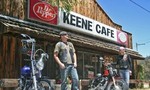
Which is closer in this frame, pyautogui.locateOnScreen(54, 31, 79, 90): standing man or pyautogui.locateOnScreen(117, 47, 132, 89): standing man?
pyautogui.locateOnScreen(54, 31, 79, 90): standing man

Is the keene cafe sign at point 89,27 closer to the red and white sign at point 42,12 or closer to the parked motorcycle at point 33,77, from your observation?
the red and white sign at point 42,12

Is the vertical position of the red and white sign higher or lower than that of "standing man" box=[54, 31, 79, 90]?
higher

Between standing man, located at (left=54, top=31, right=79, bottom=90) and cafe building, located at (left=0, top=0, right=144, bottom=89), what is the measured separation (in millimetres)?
3532

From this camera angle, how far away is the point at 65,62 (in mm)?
9453

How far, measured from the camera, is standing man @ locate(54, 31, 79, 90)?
9.26 metres

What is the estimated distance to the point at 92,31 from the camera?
797 inches

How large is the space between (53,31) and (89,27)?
4606mm

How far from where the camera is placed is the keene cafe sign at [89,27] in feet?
57.4

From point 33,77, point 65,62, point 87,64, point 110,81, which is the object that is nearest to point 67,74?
point 65,62

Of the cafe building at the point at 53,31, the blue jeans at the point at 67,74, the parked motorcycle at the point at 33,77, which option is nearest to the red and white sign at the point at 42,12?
the cafe building at the point at 53,31

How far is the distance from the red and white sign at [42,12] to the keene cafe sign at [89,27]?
579mm

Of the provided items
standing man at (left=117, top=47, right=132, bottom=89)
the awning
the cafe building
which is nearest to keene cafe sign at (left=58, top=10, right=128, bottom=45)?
the cafe building

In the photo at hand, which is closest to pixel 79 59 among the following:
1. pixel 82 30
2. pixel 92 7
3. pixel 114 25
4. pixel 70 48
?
pixel 82 30

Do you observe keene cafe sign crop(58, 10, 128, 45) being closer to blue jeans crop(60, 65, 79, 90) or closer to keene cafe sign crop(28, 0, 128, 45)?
keene cafe sign crop(28, 0, 128, 45)
